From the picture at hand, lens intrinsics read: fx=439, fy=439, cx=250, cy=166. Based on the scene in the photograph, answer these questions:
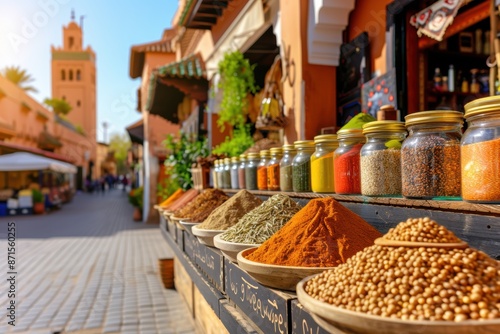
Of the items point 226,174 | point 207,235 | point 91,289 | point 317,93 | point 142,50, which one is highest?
point 142,50

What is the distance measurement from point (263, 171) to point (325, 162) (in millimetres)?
1012

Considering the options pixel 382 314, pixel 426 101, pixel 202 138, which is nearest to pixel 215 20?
pixel 202 138

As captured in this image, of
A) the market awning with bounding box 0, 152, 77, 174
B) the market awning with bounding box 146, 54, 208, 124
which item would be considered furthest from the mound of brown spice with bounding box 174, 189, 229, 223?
the market awning with bounding box 0, 152, 77, 174

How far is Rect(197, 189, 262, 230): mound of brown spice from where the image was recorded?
8.14 feet

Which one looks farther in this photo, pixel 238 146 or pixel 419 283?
pixel 238 146

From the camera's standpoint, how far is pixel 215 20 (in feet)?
25.6

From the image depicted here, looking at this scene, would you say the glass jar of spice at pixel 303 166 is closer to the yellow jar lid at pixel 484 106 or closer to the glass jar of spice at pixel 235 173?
the yellow jar lid at pixel 484 106

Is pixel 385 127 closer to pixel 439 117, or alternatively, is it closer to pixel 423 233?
pixel 439 117

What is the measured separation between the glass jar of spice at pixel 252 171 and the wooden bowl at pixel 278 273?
1.85m

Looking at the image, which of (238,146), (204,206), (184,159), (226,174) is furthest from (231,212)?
(184,159)

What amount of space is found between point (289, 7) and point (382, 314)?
426cm

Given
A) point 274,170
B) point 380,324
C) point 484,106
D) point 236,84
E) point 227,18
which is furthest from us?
point 227,18

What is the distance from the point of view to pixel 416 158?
1461 millimetres

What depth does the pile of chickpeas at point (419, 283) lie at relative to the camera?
901 millimetres
